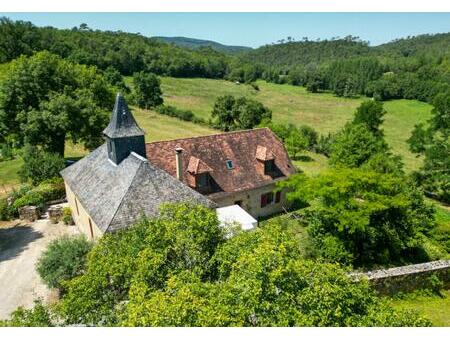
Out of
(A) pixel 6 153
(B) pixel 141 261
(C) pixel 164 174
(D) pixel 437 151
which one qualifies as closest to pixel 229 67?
(A) pixel 6 153

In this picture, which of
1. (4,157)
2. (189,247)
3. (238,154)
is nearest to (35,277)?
(189,247)

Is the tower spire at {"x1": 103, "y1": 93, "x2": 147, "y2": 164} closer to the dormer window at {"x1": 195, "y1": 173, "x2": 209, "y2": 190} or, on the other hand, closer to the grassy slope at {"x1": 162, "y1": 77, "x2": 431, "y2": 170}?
the dormer window at {"x1": 195, "y1": 173, "x2": 209, "y2": 190}

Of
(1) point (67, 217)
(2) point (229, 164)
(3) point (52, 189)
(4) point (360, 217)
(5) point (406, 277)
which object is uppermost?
(2) point (229, 164)

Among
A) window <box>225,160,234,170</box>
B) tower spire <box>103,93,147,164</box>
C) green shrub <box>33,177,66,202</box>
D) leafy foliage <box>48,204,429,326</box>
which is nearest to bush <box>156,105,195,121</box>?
green shrub <box>33,177,66,202</box>

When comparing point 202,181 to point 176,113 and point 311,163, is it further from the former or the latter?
point 176,113

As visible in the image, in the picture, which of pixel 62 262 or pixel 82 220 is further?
pixel 82 220

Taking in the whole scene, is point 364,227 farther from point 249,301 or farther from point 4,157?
point 4,157

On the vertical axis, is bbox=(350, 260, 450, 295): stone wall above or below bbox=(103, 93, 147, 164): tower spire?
below
